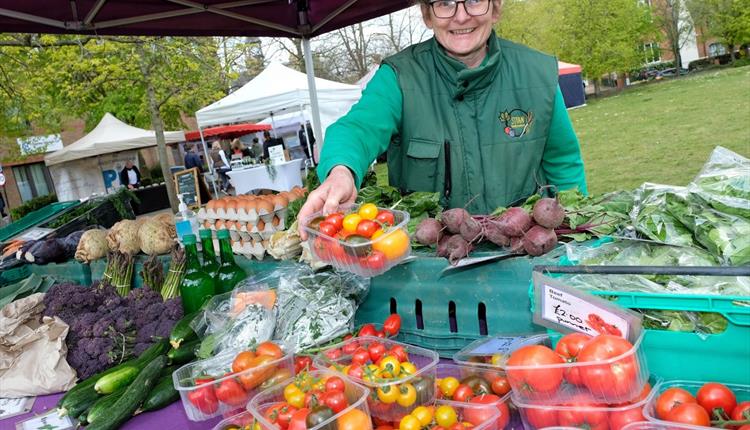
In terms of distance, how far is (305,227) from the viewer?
2.04m

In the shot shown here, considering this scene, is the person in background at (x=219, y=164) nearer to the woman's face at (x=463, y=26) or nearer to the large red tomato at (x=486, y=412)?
the woman's face at (x=463, y=26)

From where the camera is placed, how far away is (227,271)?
3.27 metres

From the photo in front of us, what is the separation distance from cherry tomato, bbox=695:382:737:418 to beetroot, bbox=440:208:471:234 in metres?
1.00

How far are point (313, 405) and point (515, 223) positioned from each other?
38.8 inches

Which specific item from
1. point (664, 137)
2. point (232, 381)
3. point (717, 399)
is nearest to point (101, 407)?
point (232, 381)

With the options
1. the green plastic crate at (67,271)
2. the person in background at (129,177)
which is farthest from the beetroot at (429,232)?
the person in background at (129,177)

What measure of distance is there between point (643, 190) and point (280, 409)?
158cm

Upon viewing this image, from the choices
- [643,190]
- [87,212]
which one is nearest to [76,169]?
[87,212]

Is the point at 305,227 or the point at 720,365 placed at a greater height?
the point at 305,227

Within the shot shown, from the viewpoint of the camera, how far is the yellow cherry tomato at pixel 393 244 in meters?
1.88

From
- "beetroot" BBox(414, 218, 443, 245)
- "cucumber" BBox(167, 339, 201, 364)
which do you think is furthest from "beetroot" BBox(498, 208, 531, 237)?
"cucumber" BBox(167, 339, 201, 364)

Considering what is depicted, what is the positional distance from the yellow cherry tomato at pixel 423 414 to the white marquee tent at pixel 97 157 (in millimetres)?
22833

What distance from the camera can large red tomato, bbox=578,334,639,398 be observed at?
1.39 meters

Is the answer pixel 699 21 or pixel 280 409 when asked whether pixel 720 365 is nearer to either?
pixel 280 409
